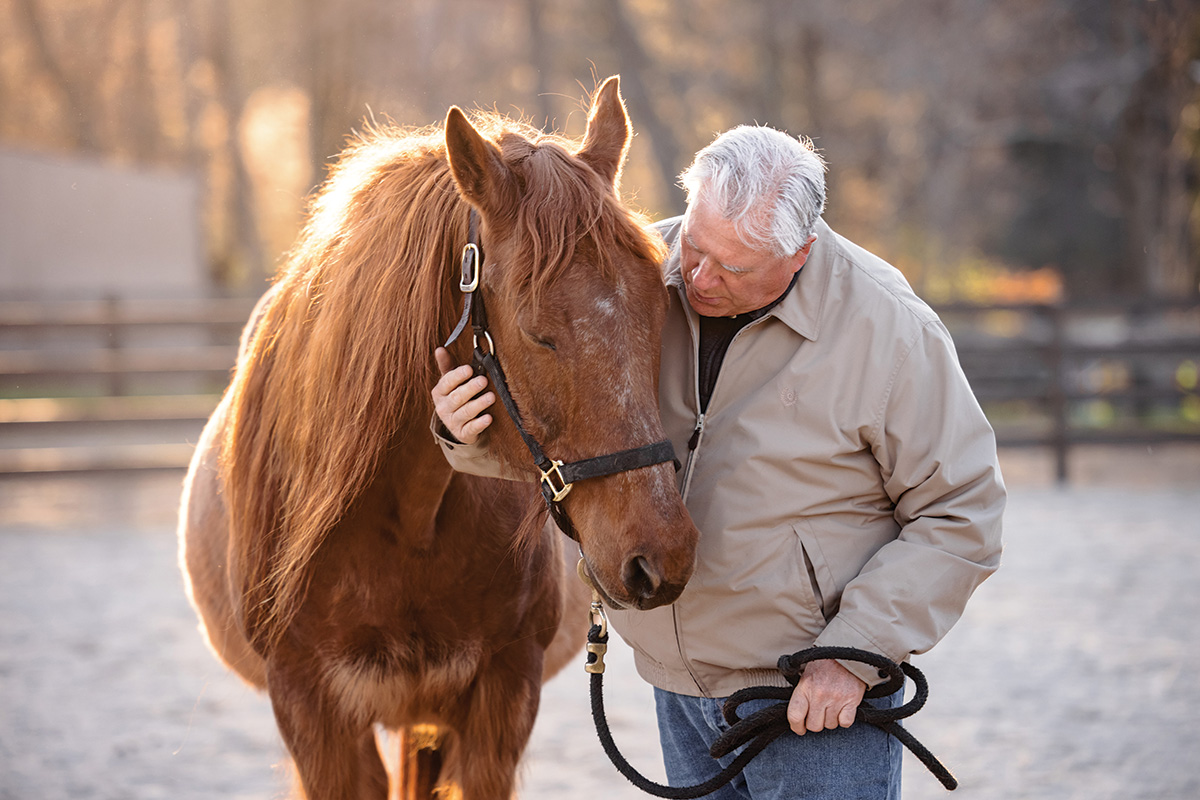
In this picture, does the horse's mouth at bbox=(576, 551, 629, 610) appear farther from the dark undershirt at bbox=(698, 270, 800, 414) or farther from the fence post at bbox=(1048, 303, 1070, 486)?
the fence post at bbox=(1048, 303, 1070, 486)

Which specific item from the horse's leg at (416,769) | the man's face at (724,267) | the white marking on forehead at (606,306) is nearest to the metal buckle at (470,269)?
the white marking on forehead at (606,306)

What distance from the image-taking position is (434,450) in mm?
2021

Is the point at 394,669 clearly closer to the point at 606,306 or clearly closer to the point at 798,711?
the point at 798,711

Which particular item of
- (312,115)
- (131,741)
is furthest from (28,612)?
(312,115)

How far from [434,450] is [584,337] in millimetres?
525

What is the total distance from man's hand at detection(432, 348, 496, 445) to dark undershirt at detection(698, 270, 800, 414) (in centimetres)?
41

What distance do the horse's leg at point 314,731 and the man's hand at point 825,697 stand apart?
3.12 ft

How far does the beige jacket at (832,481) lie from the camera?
1.73m

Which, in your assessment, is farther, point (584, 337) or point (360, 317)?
point (360, 317)

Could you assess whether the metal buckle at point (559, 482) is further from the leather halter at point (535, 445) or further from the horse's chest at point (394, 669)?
the horse's chest at point (394, 669)

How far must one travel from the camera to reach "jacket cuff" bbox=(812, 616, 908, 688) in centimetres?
170

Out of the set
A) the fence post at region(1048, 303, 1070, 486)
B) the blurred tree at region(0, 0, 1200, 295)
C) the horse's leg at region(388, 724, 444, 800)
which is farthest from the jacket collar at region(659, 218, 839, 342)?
the blurred tree at region(0, 0, 1200, 295)

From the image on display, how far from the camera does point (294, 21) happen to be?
1980 centimetres

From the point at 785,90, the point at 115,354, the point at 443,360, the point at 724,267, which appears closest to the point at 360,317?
the point at 443,360
